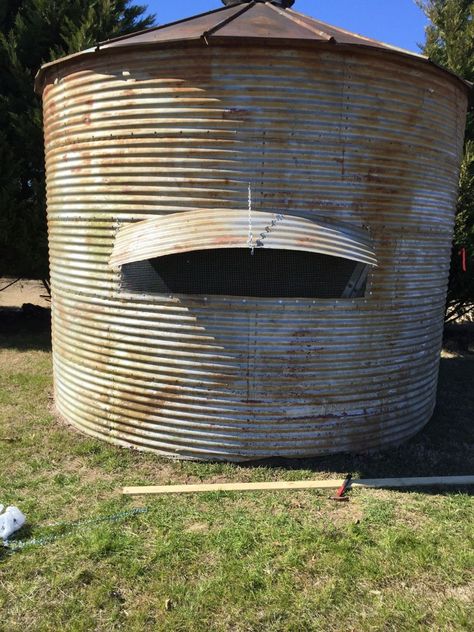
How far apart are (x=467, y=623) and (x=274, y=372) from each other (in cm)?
262

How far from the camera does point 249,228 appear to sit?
477 centimetres

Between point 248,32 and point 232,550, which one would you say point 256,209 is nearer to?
point 248,32

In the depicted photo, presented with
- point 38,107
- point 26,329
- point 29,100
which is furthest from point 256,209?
point 26,329

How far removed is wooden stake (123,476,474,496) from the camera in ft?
16.1

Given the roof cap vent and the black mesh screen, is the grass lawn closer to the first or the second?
the black mesh screen

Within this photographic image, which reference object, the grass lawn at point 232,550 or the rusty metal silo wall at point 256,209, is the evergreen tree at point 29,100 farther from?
the grass lawn at point 232,550

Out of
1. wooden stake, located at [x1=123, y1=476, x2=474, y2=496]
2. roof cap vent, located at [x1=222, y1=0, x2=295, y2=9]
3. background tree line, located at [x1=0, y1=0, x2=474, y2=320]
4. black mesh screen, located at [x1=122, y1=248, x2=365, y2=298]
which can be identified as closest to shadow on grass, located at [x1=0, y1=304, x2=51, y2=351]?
background tree line, located at [x1=0, y1=0, x2=474, y2=320]

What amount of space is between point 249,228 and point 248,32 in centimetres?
190

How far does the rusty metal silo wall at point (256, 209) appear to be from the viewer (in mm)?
4859

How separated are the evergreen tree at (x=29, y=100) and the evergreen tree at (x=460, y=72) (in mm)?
7532

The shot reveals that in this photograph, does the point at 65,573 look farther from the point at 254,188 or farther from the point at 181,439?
the point at 254,188

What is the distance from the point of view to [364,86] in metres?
4.97

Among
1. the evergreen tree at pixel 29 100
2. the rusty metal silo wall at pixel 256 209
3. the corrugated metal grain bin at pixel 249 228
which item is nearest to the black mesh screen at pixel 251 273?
the corrugated metal grain bin at pixel 249 228

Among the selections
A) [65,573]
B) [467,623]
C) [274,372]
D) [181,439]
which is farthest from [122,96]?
[467,623]
